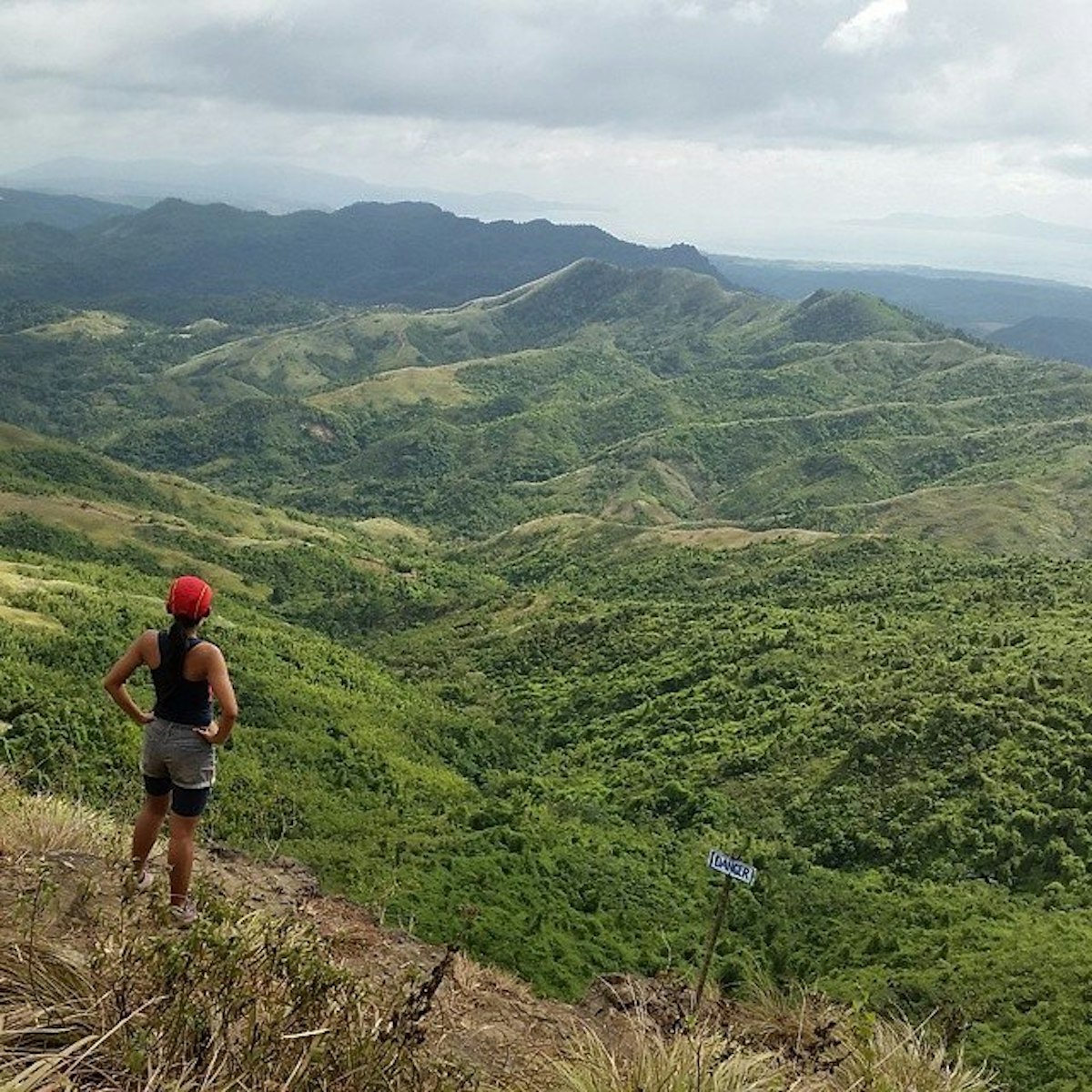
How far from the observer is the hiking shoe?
22.4 ft

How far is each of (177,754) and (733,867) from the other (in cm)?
542

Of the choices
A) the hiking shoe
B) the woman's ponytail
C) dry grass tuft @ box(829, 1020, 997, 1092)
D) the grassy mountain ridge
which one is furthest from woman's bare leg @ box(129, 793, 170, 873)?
dry grass tuft @ box(829, 1020, 997, 1092)

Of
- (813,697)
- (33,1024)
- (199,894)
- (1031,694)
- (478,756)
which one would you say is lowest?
(478,756)

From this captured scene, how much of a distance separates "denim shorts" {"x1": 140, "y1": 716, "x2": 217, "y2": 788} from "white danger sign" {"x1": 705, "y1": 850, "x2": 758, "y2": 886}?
16.2 feet

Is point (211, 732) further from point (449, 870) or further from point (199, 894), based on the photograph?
point (449, 870)

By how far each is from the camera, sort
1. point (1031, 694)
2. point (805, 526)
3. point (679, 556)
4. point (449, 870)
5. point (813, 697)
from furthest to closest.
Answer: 1. point (805, 526)
2. point (679, 556)
3. point (813, 697)
4. point (1031, 694)
5. point (449, 870)

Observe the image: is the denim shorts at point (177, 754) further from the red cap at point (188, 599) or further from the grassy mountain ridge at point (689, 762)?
the grassy mountain ridge at point (689, 762)

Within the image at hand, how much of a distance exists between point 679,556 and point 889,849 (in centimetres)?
7597

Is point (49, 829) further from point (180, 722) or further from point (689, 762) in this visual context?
point (689, 762)

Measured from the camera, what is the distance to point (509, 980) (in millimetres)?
12328

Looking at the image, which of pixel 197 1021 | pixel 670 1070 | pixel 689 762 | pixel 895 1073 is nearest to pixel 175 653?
pixel 197 1021

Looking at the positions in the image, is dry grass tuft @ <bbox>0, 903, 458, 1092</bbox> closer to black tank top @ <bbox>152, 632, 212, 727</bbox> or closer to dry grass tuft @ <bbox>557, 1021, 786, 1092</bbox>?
dry grass tuft @ <bbox>557, 1021, 786, 1092</bbox>

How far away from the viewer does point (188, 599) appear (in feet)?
28.6

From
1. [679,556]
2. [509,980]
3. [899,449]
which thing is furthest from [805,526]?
[509,980]
